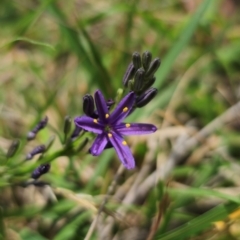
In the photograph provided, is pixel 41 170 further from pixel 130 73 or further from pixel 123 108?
pixel 130 73

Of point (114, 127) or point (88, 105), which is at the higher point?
point (88, 105)

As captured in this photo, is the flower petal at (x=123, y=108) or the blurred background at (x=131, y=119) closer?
the flower petal at (x=123, y=108)

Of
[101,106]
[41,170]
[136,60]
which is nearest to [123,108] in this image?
[101,106]

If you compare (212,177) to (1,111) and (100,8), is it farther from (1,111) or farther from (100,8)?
(100,8)

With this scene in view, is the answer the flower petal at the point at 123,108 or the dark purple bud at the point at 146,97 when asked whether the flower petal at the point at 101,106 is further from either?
the dark purple bud at the point at 146,97

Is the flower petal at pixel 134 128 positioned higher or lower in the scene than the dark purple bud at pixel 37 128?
lower

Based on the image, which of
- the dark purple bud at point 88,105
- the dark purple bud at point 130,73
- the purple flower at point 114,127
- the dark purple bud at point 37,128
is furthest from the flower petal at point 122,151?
the dark purple bud at point 37,128
